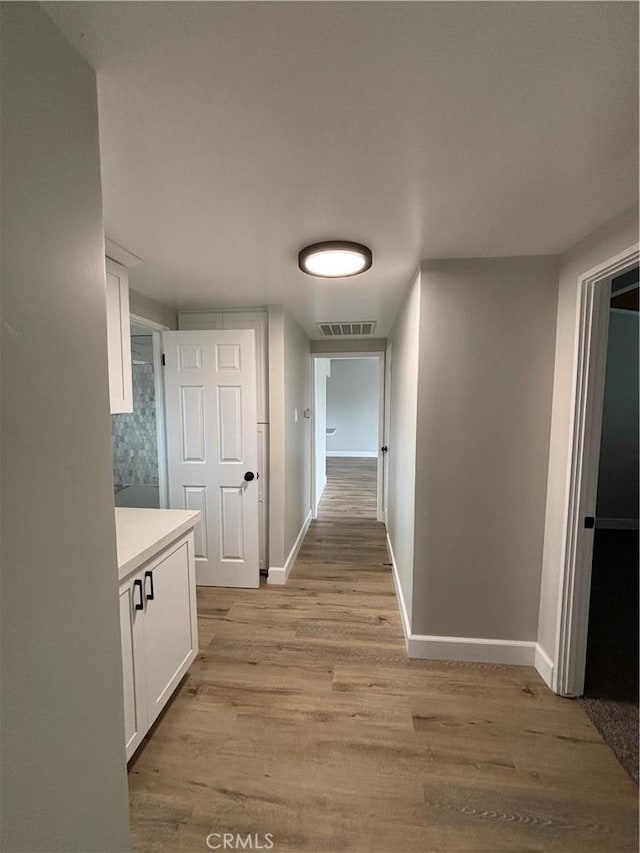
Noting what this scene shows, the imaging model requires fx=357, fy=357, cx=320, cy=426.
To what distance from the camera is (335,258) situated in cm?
172

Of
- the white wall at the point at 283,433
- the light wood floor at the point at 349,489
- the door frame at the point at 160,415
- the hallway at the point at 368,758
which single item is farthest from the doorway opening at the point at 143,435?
the light wood floor at the point at 349,489

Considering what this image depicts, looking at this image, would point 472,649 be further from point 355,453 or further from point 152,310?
point 355,453

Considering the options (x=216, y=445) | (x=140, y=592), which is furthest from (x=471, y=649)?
(x=216, y=445)

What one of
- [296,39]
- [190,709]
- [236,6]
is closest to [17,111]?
[236,6]

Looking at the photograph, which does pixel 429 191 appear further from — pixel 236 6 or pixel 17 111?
pixel 17 111

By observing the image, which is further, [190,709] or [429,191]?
[190,709]

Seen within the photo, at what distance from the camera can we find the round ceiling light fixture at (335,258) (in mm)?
1657

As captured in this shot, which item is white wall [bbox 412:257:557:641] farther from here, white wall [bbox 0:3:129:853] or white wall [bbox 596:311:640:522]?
white wall [bbox 596:311:640:522]

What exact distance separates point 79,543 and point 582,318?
211cm

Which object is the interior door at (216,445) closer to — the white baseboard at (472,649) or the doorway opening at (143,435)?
the doorway opening at (143,435)

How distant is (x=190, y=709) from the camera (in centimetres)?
175

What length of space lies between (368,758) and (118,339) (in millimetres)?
2122

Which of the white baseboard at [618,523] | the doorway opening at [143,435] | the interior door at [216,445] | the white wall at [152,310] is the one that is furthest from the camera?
the white baseboard at [618,523]

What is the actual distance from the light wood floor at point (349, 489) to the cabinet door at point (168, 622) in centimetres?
292
